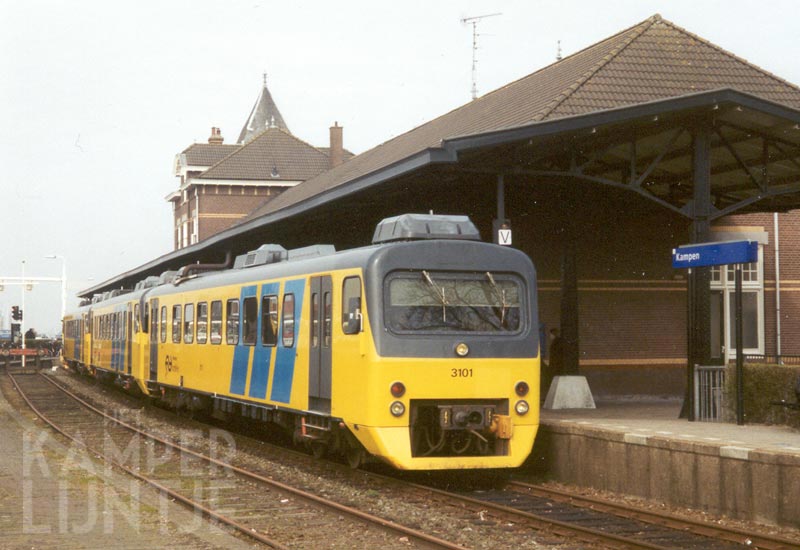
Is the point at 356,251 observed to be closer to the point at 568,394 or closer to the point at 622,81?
the point at 568,394

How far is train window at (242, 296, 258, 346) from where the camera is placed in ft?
53.6

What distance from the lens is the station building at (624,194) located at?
633 inches

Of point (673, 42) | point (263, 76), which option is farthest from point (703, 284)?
point (263, 76)

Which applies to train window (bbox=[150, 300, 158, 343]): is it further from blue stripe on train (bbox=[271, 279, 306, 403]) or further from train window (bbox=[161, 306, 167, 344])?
blue stripe on train (bbox=[271, 279, 306, 403])

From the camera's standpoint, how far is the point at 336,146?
55531 millimetres

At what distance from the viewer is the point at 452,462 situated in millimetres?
12227

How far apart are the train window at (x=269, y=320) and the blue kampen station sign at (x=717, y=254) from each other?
17.1 feet

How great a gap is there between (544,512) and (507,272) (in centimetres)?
300

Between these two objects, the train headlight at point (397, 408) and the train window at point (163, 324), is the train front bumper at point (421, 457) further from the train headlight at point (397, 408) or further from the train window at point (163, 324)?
the train window at point (163, 324)

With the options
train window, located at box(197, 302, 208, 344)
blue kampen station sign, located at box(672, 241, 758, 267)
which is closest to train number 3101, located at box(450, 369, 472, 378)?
blue kampen station sign, located at box(672, 241, 758, 267)

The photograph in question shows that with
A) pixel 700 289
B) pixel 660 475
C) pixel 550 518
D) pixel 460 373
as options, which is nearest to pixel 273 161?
pixel 700 289

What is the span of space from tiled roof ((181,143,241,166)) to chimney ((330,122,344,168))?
6397 millimetres

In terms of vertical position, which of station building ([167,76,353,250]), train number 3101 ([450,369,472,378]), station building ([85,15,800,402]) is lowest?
train number 3101 ([450,369,472,378])

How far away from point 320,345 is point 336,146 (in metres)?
42.7
